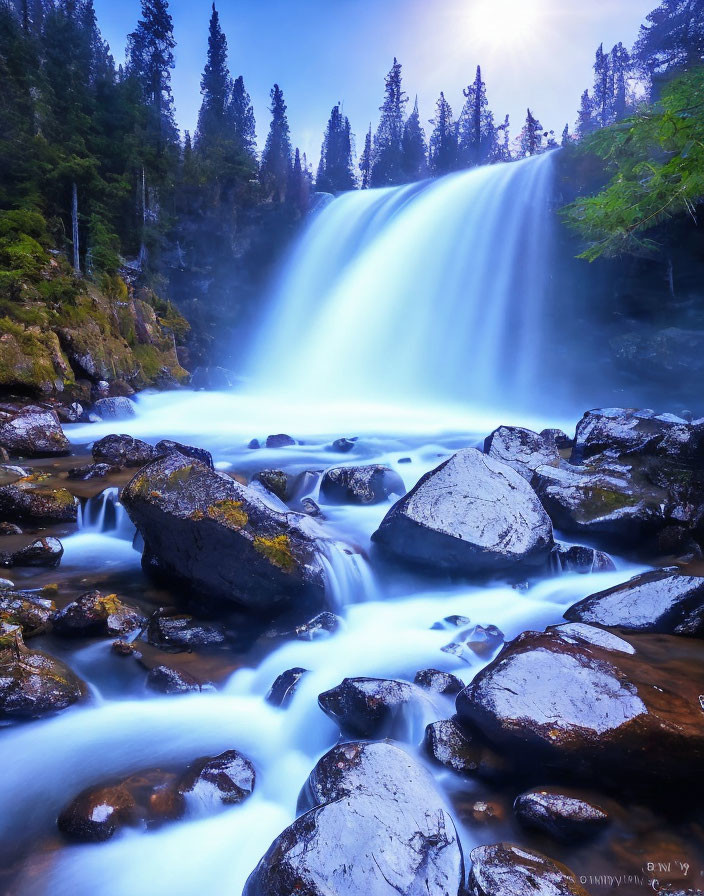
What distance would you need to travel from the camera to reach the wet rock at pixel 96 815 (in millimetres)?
2727

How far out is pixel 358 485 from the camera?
303 inches

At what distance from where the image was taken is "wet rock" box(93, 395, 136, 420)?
13.0m

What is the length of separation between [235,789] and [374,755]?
993mm

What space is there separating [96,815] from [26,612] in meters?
2.03

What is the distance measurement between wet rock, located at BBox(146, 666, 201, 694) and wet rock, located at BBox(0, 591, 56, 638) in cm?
108

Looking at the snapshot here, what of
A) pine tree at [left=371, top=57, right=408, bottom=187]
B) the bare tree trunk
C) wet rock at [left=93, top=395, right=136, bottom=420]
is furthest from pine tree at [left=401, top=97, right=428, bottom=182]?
wet rock at [left=93, top=395, right=136, bottom=420]

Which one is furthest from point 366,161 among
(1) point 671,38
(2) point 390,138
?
(1) point 671,38

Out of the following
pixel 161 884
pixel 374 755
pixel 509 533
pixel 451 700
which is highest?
pixel 509 533

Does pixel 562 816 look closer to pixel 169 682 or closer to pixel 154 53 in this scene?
pixel 169 682

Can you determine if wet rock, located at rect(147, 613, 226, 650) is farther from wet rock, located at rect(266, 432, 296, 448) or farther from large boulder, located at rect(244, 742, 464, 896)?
wet rock, located at rect(266, 432, 296, 448)

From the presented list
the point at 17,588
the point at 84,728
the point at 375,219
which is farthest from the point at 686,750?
the point at 375,219

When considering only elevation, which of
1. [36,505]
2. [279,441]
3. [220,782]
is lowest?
[220,782]

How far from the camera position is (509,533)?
538 centimetres

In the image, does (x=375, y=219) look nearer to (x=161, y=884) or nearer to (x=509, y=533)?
(x=509, y=533)
